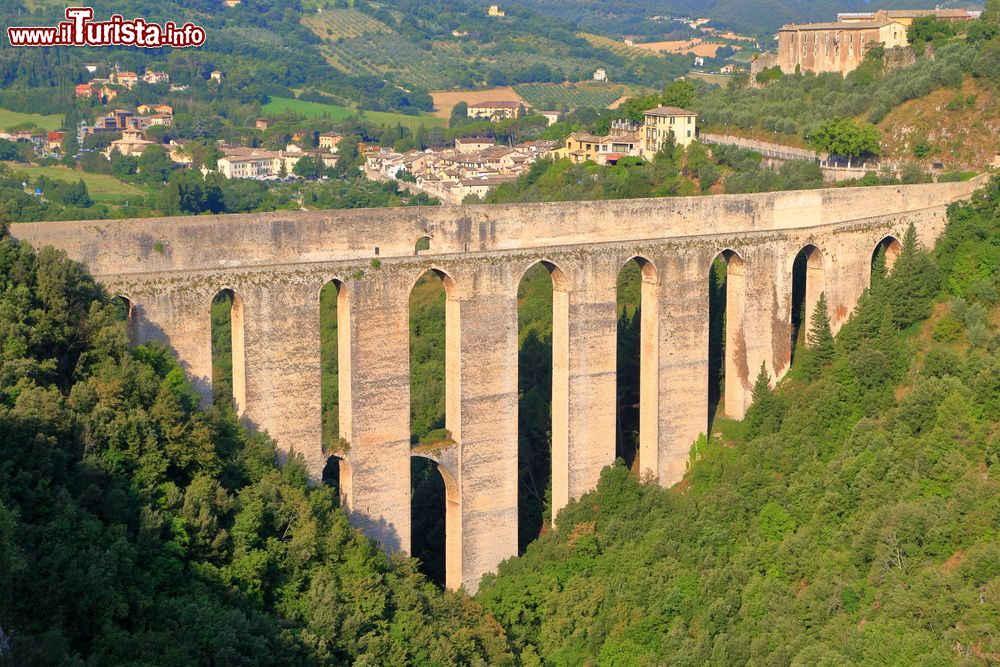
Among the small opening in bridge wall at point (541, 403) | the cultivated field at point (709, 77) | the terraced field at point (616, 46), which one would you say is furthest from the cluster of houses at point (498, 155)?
the terraced field at point (616, 46)

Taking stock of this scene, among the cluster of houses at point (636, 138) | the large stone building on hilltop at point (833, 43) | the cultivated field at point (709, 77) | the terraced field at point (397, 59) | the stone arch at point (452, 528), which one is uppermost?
the terraced field at point (397, 59)

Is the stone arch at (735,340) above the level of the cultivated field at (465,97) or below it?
Result: below

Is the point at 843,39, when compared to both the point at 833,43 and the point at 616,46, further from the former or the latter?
the point at 616,46

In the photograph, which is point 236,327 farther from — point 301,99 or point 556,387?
point 301,99

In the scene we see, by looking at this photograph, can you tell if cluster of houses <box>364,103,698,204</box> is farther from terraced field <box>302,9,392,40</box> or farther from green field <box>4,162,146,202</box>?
terraced field <box>302,9,392,40</box>

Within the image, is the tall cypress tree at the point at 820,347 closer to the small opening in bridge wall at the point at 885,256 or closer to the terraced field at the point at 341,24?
the small opening in bridge wall at the point at 885,256

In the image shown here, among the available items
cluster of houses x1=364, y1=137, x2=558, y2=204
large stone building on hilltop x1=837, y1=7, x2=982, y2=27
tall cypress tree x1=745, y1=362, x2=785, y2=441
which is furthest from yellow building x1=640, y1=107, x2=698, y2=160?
tall cypress tree x1=745, y1=362, x2=785, y2=441

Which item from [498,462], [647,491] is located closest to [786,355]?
[647,491]
